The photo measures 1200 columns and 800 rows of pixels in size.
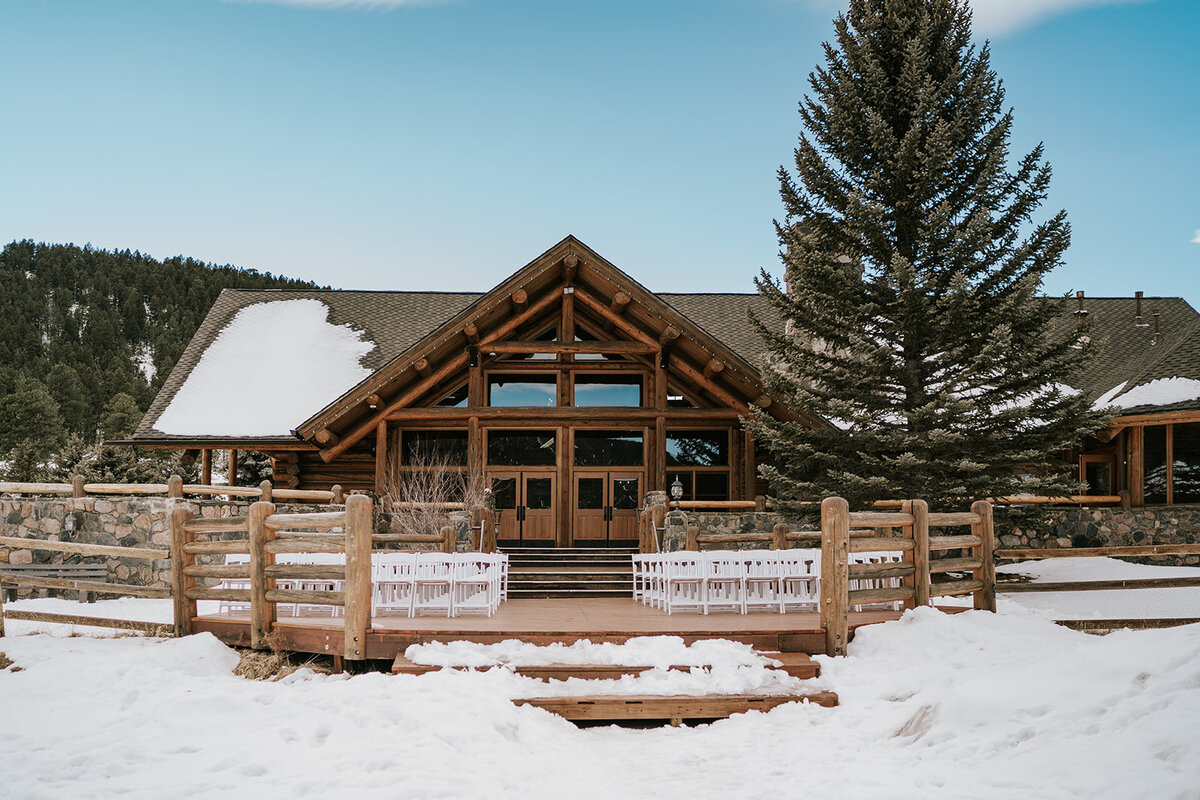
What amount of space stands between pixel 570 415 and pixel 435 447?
301 cm

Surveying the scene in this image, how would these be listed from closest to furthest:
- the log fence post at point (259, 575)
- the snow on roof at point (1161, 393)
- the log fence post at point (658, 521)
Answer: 1. the log fence post at point (259, 575)
2. the log fence post at point (658, 521)
3. the snow on roof at point (1161, 393)

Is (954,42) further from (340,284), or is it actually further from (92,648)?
(340,284)

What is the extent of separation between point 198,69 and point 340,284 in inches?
3789

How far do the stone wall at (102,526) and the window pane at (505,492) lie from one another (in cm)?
252

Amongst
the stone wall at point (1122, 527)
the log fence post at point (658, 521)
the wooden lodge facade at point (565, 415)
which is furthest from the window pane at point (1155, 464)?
the log fence post at point (658, 521)

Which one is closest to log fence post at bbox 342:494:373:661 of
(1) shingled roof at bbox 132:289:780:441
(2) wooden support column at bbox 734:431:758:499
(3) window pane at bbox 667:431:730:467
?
(2) wooden support column at bbox 734:431:758:499

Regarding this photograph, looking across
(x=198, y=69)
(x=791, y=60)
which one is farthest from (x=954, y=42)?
(x=198, y=69)

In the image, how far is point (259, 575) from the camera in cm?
859

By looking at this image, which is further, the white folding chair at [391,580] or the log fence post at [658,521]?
the log fence post at [658,521]

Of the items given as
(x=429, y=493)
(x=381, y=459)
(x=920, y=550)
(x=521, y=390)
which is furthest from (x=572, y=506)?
(x=920, y=550)

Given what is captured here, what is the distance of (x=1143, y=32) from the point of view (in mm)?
14711

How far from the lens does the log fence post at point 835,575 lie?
26.7ft

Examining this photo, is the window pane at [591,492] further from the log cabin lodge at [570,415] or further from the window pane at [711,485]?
the window pane at [711,485]

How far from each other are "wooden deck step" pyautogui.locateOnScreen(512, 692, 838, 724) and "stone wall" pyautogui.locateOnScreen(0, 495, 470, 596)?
398 inches
